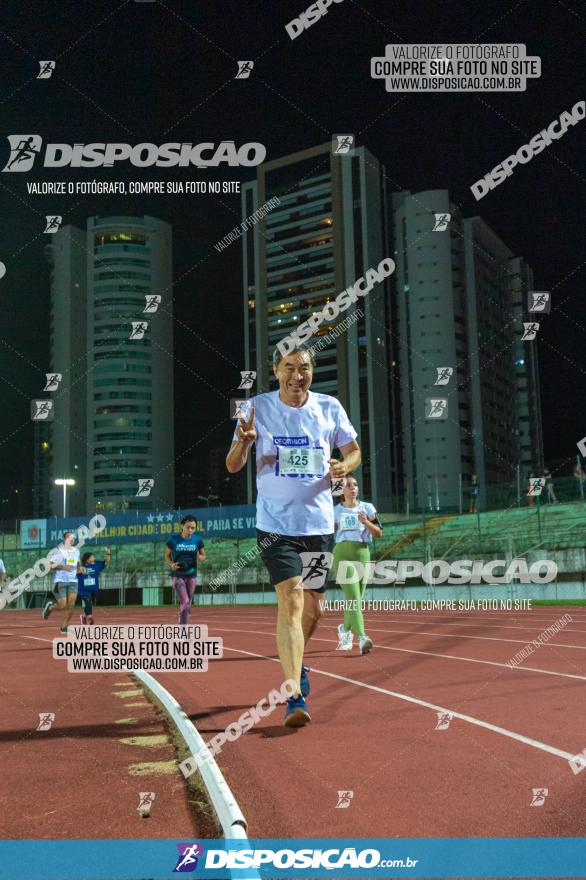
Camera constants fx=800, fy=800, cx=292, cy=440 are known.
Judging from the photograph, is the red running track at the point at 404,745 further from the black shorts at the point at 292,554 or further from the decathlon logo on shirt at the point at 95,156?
the decathlon logo on shirt at the point at 95,156

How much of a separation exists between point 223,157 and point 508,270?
11953cm

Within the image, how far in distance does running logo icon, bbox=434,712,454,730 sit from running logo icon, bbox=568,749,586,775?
1001 millimetres

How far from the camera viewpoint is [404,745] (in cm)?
433

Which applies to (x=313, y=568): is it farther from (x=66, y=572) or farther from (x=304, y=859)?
(x=66, y=572)

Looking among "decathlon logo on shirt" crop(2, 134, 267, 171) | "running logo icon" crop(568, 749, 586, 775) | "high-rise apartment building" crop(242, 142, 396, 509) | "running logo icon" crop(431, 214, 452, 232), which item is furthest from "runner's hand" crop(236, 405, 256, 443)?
"high-rise apartment building" crop(242, 142, 396, 509)

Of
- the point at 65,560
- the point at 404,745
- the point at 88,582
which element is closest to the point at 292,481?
the point at 404,745

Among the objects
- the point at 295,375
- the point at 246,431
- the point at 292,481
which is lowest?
the point at 292,481

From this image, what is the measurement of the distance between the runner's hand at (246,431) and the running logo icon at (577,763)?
8.47 feet

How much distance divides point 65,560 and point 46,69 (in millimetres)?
9746

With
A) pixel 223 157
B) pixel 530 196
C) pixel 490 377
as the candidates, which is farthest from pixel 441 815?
pixel 490 377

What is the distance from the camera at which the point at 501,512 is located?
29.9 metres

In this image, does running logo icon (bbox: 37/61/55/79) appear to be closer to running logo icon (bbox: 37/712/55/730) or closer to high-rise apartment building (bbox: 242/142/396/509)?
running logo icon (bbox: 37/712/55/730)

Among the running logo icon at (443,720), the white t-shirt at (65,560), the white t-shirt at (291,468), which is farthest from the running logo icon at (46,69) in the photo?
the running logo icon at (443,720)

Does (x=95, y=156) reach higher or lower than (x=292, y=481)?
higher
